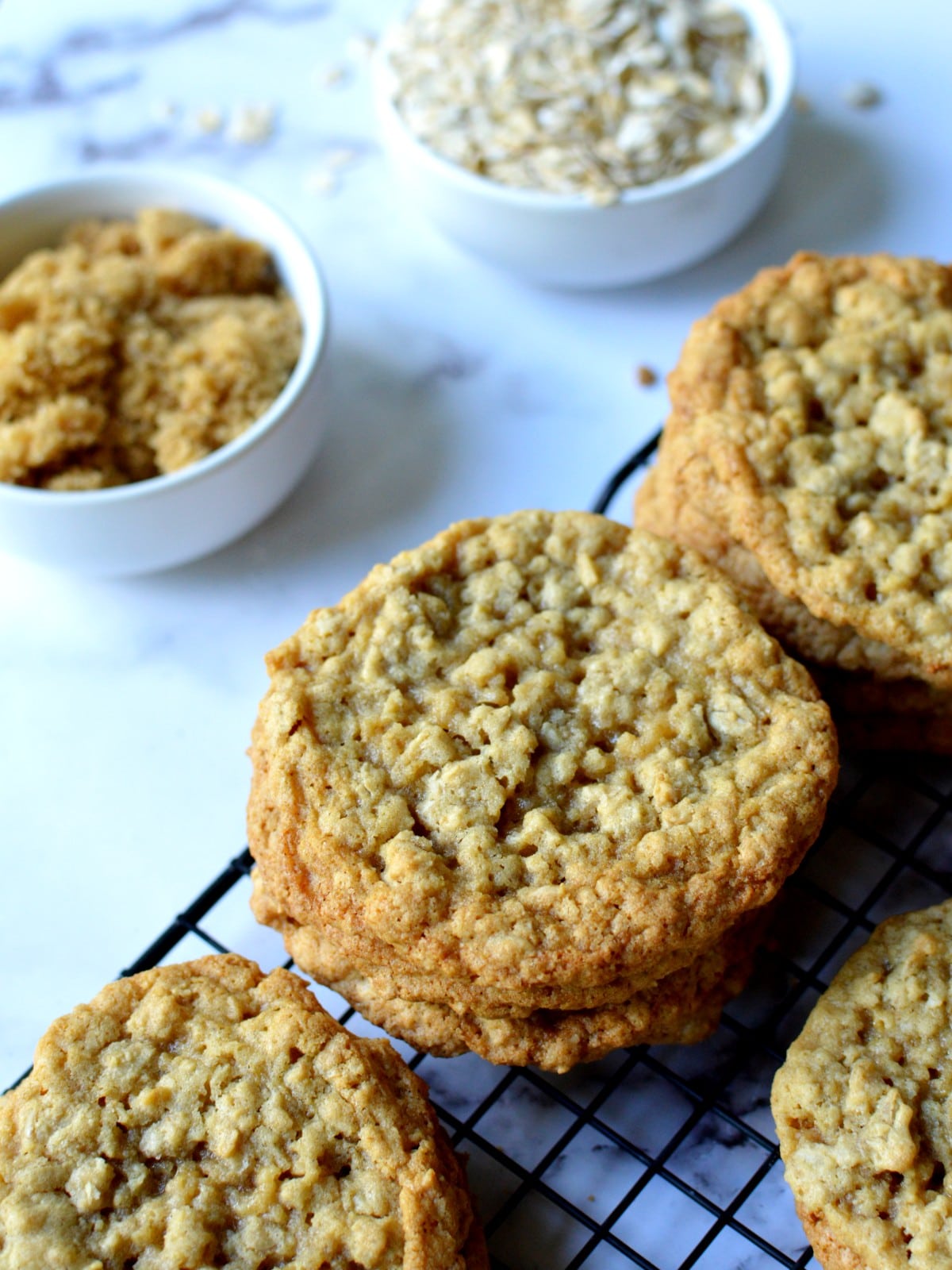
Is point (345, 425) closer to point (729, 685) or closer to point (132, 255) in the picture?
point (132, 255)

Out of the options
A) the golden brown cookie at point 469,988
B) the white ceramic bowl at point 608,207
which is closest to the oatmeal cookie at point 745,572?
the golden brown cookie at point 469,988

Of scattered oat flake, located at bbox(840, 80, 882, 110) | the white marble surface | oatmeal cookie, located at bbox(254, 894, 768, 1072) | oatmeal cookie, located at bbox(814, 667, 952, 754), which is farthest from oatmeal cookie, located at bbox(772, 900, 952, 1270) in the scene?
scattered oat flake, located at bbox(840, 80, 882, 110)

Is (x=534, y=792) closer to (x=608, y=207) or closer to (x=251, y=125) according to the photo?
(x=608, y=207)

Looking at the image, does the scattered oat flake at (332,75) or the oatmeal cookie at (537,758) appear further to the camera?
the scattered oat flake at (332,75)

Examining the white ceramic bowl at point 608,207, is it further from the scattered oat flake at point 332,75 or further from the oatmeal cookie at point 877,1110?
the oatmeal cookie at point 877,1110

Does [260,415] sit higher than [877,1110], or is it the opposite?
[260,415]

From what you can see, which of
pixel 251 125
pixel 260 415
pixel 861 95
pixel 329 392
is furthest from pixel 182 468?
pixel 861 95

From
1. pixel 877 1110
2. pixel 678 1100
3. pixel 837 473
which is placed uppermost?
pixel 837 473
